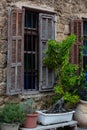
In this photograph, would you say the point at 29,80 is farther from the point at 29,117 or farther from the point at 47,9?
the point at 47,9

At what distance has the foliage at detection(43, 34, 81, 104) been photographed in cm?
668

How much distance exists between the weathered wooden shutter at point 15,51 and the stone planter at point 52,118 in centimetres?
61

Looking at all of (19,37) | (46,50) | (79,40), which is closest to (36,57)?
(46,50)

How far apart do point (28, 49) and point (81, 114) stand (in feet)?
5.55

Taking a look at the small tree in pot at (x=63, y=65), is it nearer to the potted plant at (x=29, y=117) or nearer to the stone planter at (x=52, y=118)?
the stone planter at (x=52, y=118)

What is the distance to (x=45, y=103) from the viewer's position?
711cm

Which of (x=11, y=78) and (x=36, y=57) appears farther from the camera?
(x=36, y=57)

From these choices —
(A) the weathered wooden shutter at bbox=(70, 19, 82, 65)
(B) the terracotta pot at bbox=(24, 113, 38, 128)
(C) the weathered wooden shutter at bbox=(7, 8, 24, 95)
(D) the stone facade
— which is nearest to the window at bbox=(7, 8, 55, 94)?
(C) the weathered wooden shutter at bbox=(7, 8, 24, 95)

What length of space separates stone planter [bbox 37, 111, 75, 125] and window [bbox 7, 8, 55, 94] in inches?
23.6

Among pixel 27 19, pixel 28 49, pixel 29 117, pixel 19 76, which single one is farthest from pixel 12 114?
pixel 27 19

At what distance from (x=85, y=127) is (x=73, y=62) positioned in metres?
1.40

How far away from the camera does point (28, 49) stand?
682cm

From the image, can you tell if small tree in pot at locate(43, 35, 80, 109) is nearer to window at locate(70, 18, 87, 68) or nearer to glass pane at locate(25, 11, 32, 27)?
glass pane at locate(25, 11, 32, 27)

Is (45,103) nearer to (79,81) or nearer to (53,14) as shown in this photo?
(79,81)
